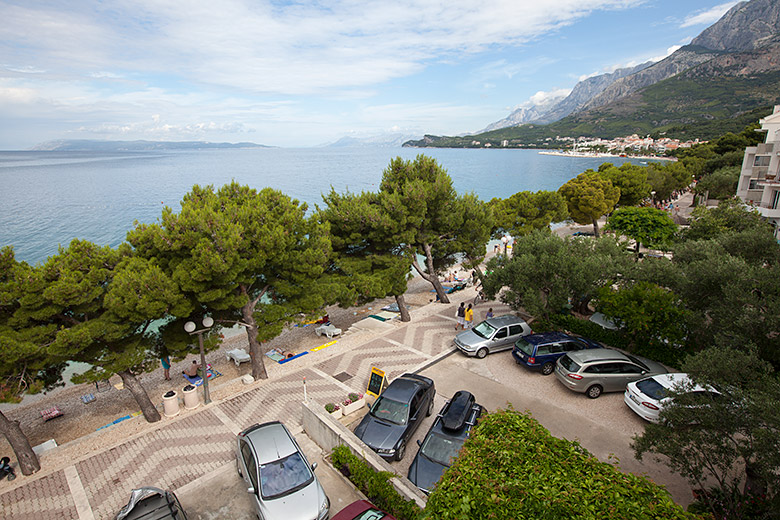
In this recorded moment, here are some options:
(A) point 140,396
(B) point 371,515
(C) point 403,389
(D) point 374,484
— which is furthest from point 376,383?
(A) point 140,396

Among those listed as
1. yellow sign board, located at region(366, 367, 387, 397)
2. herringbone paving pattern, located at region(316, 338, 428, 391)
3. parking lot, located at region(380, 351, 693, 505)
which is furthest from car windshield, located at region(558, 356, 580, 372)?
yellow sign board, located at region(366, 367, 387, 397)

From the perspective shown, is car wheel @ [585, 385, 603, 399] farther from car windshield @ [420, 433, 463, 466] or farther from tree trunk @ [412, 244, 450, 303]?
tree trunk @ [412, 244, 450, 303]

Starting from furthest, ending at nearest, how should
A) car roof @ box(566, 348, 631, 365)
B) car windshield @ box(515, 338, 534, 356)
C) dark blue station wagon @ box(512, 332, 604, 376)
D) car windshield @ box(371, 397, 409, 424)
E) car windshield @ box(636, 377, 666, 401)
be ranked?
car windshield @ box(515, 338, 534, 356)
dark blue station wagon @ box(512, 332, 604, 376)
car roof @ box(566, 348, 631, 365)
car windshield @ box(636, 377, 666, 401)
car windshield @ box(371, 397, 409, 424)

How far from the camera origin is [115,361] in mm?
11219

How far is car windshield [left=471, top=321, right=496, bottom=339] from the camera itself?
15.5 m

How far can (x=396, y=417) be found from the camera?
34.0 ft

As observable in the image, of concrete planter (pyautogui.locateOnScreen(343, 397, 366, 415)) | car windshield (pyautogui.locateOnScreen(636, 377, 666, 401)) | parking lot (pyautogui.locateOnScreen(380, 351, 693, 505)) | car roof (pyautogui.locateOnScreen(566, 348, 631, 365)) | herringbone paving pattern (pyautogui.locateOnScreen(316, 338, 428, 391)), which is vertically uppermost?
car roof (pyautogui.locateOnScreen(566, 348, 631, 365))

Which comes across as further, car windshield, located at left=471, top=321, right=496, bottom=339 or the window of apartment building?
the window of apartment building

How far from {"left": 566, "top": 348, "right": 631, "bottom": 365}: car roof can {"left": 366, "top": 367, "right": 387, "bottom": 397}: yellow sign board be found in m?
6.24

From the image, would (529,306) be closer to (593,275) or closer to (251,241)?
(593,275)

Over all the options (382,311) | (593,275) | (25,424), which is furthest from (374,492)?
(382,311)

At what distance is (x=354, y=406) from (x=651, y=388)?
8.85 meters

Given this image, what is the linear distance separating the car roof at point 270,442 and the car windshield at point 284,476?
0.14m

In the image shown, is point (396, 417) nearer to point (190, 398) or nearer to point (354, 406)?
point (354, 406)
